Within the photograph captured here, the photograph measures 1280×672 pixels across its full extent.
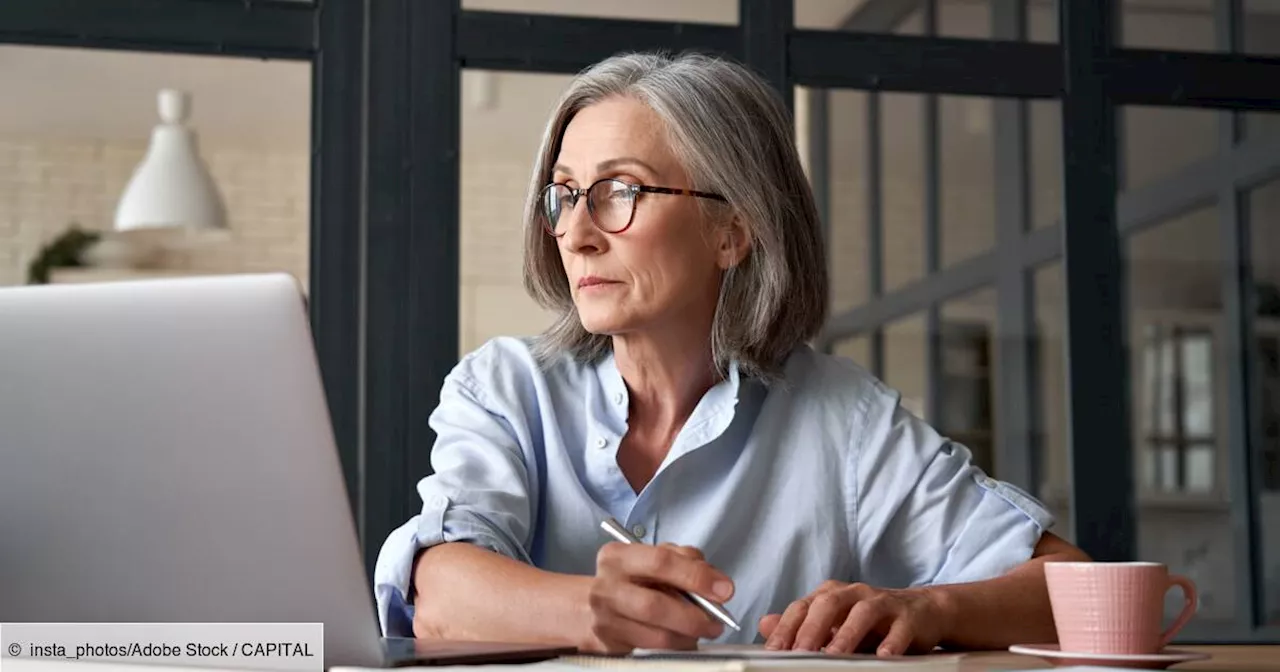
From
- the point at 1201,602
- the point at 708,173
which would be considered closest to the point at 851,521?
the point at 708,173

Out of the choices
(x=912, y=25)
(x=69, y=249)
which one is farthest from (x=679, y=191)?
(x=69, y=249)

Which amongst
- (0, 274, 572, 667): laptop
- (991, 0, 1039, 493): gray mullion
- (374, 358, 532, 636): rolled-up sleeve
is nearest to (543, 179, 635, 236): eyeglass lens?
(374, 358, 532, 636): rolled-up sleeve

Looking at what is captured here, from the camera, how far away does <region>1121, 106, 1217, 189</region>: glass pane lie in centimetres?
296

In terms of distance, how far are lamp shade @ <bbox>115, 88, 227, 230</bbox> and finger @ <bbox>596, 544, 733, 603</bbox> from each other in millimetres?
2022

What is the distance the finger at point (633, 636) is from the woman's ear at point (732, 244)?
817 millimetres

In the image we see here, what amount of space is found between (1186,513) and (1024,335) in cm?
48

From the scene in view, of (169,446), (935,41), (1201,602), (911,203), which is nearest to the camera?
(169,446)

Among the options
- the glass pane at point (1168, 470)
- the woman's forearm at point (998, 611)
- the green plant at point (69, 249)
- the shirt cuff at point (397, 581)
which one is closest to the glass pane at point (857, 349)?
the glass pane at point (1168, 470)

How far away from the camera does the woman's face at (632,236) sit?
6.00 feet

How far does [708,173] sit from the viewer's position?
187cm

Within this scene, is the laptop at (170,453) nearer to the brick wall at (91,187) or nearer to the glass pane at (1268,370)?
the brick wall at (91,187)

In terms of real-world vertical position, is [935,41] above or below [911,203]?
above

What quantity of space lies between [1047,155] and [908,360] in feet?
1.90

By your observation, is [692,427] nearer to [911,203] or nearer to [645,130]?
[645,130]
